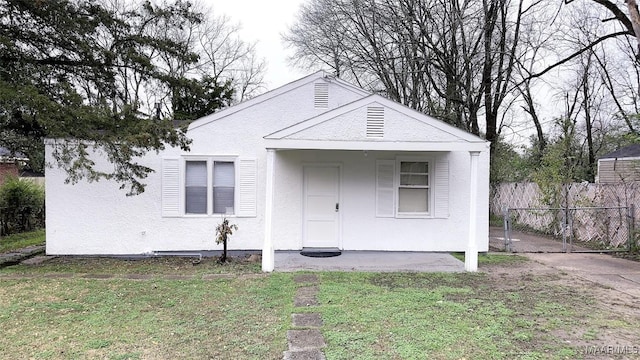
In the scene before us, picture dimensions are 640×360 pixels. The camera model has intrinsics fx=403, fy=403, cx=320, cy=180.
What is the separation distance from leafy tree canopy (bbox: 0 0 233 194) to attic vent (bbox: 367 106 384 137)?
3.80 metres

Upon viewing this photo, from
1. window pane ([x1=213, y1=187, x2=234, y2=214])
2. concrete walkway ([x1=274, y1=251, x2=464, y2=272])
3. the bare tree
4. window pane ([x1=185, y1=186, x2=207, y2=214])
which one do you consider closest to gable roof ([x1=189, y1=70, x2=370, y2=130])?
window pane ([x1=185, y1=186, x2=207, y2=214])

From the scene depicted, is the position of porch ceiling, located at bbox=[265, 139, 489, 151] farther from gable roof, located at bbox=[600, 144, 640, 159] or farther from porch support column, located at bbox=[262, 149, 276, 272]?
gable roof, located at bbox=[600, 144, 640, 159]

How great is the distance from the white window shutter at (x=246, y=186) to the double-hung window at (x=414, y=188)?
3.50 meters

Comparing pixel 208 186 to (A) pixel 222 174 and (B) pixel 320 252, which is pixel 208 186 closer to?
(A) pixel 222 174

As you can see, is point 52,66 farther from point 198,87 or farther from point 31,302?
point 31,302

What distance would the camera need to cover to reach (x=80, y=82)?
355 inches

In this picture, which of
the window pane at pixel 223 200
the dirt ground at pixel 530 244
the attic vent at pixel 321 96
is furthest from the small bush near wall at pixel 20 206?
the dirt ground at pixel 530 244

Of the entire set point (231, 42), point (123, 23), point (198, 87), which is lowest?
point (198, 87)

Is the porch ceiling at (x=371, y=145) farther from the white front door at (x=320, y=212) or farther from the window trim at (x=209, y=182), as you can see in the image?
the window trim at (x=209, y=182)

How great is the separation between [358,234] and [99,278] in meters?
5.51

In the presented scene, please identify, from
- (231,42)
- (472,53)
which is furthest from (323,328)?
(231,42)

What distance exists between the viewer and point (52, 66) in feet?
28.4

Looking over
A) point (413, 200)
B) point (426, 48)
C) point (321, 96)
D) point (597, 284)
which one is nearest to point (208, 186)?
point (321, 96)

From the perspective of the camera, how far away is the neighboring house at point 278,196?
9.24 meters
